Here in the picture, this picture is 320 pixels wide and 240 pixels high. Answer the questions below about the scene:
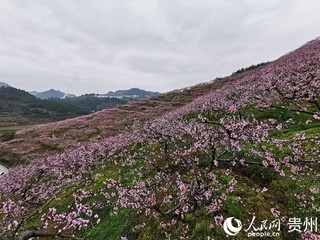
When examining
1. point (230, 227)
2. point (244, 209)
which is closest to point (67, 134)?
point (244, 209)

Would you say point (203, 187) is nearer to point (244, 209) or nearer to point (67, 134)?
point (244, 209)

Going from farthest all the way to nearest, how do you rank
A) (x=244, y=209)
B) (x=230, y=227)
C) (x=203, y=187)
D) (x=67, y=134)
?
1. (x=67, y=134)
2. (x=244, y=209)
3. (x=203, y=187)
4. (x=230, y=227)

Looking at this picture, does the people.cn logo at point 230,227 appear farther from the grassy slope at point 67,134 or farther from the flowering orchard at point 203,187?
the grassy slope at point 67,134

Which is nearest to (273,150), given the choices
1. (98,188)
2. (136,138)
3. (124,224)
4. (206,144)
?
(206,144)

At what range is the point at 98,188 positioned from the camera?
771 inches

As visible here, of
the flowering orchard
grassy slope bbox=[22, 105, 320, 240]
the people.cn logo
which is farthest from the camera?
grassy slope bbox=[22, 105, 320, 240]

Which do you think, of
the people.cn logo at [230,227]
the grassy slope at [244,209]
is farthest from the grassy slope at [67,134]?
the people.cn logo at [230,227]

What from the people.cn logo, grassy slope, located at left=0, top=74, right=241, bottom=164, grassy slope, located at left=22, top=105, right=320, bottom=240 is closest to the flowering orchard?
grassy slope, located at left=22, top=105, right=320, bottom=240

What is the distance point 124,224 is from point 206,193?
5156mm

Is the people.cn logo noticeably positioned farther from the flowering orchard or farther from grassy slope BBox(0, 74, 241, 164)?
grassy slope BBox(0, 74, 241, 164)

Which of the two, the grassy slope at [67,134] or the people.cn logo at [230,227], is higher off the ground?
the grassy slope at [67,134]

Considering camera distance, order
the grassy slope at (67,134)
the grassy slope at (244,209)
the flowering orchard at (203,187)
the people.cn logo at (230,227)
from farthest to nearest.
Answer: the grassy slope at (67,134), the grassy slope at (244,209), the people.cn logo at (230,227), the flowering orchard at (203,187)

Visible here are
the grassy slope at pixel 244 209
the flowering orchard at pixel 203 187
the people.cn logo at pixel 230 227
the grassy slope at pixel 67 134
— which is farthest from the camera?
the grassy slope at pixel 67 134

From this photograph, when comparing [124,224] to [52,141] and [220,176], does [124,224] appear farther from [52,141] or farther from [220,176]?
[52,141]
